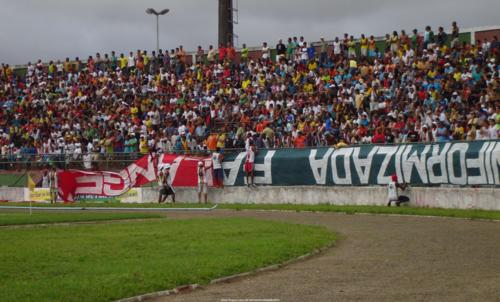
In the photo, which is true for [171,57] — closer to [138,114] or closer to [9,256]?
[138,114]

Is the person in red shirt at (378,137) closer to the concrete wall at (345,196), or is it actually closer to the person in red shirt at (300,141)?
the concrete wall at (345,196)

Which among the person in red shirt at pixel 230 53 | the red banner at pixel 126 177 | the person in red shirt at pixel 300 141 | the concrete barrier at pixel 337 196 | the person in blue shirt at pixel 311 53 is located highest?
the person in red shirt at pixel 230 53

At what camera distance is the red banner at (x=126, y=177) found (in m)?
39.7

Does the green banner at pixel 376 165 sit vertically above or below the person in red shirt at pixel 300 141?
below

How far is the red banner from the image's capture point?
39688 millimetres

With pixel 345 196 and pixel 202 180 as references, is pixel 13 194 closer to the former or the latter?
pixel 202 180

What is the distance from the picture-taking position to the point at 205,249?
1812cm

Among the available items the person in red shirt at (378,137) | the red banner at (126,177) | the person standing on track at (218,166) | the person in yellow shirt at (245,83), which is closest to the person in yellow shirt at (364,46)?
the person in yellow shirt at (245,83)

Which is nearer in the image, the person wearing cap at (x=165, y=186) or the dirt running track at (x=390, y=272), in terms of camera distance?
the dirt running track at (x=390, y=272)

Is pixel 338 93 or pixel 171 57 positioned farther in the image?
pixel 171 57

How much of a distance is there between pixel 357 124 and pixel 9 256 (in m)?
21.7

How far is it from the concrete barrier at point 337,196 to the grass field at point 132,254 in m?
7.74

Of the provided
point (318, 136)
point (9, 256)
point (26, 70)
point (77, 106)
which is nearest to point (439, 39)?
point (318, 136)

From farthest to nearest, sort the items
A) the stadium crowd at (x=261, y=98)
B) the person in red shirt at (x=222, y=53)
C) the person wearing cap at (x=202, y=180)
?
the person in red shirt at (x=222, y=53)
the person wearing cap at (x=202, y=180)
the stadium crowd at (x=261, y=98)
